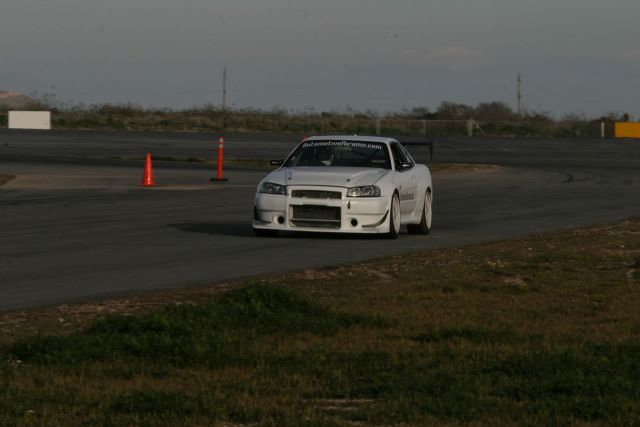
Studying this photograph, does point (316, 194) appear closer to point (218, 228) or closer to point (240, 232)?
point (240, 232)

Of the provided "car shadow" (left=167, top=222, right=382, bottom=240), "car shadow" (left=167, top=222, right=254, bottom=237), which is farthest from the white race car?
"car shadow" (left=167, top=222, right=254, bottom=237)

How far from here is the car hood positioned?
17.5 m

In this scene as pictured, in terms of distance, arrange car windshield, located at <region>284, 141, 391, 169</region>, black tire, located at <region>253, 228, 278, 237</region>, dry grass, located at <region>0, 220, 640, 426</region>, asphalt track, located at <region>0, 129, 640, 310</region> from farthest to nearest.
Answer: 1. car windshield, located at <region>284, 141, 391, 169</region>
2. black tire, located at <region>253, 228, 278, 237</region>
3. asphalt track, located at <region>0, 129, 640, 310</region>
4. dry grass, located at <region>0, 220, 640, 426</region>

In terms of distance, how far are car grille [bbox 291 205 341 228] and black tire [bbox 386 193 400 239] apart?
0.81 m

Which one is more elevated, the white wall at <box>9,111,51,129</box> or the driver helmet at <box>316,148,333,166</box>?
the white wall at <box>9,111,51,129</box>

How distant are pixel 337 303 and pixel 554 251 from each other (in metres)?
5.52

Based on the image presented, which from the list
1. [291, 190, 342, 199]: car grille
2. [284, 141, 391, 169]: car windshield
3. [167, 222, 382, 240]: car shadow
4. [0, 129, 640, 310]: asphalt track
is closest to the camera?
[0, 129, 640, 310]: asphalt track

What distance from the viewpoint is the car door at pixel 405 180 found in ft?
60.4

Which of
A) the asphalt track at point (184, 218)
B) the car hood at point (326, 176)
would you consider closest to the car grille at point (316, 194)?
the car hood at point (326, 176)

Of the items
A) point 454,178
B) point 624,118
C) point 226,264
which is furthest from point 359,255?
point 624,118

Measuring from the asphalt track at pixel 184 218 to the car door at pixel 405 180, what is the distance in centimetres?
45

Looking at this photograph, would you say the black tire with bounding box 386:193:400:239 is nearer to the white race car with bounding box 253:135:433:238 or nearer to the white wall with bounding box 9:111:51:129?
the white race car with bounding box 253:135:433:238

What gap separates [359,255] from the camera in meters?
15.5

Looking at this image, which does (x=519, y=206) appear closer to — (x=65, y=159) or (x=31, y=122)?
(x=65, y=159)
